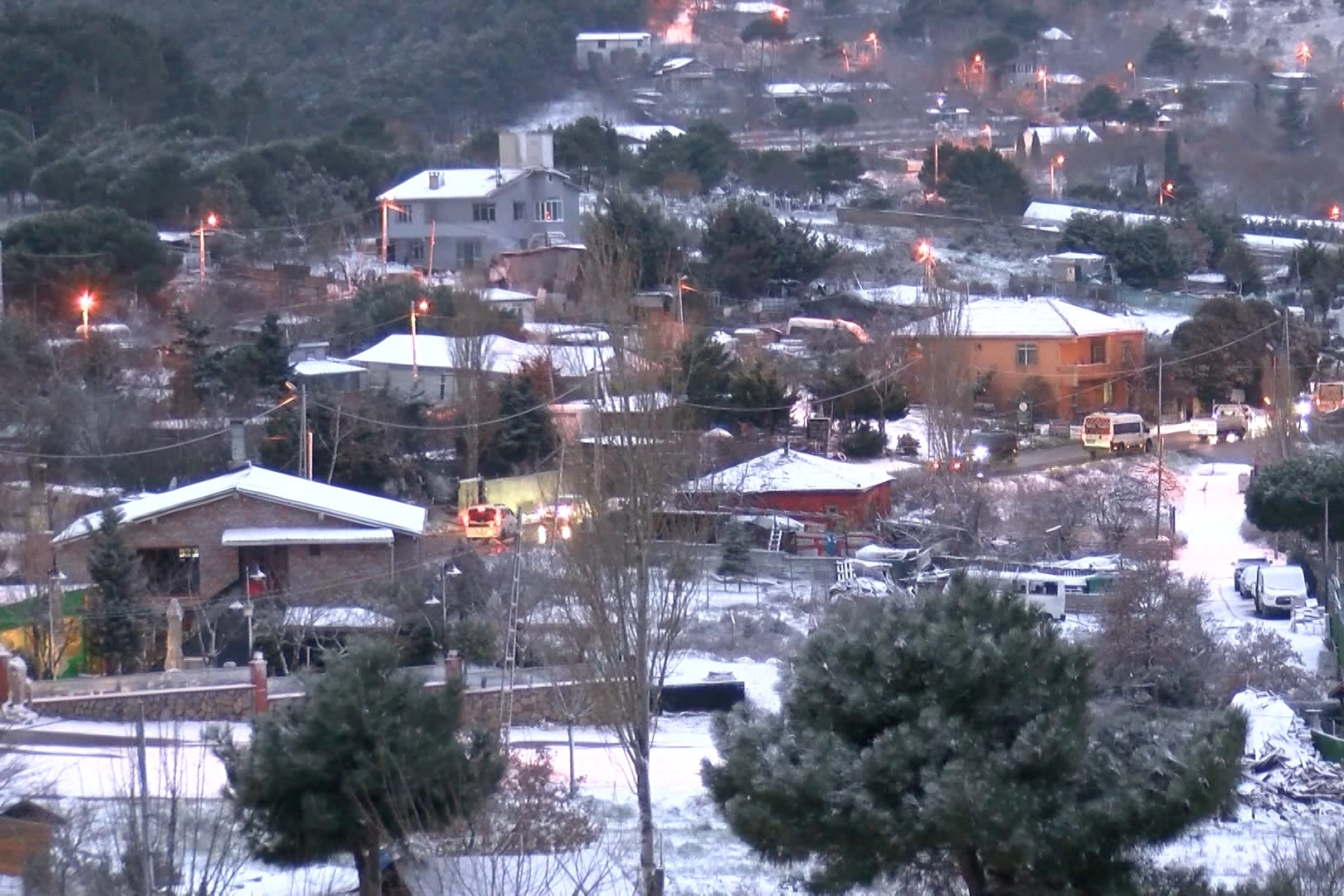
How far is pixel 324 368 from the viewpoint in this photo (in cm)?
2061

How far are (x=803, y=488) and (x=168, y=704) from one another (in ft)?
26.0

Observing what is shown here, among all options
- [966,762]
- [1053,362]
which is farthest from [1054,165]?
[966,762]

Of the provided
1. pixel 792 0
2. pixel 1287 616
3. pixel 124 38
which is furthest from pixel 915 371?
pixel 792 0

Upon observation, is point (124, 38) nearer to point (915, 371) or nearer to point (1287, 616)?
point (915, 371)

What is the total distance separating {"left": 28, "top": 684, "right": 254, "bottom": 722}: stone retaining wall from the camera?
36.0ft

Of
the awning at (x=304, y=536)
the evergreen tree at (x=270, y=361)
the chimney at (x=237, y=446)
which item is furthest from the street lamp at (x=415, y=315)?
the awning at (x=304, y=536)

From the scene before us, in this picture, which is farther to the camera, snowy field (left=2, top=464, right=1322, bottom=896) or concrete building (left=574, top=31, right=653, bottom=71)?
concrete building (left=574, top=31, right=653, bottom=71)

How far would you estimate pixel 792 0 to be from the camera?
207 ft

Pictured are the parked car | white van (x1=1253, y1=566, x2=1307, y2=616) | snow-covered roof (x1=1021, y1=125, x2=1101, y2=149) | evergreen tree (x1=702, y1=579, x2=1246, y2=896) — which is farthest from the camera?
snow-covered roof (x1=1021, y1=125, x2=1101, y2=149)

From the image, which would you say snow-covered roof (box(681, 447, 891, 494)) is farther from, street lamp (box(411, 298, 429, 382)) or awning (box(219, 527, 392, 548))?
street lamp (box(411, 298, 429, 382))

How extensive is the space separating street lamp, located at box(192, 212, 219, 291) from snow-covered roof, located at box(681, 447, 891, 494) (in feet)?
32.8

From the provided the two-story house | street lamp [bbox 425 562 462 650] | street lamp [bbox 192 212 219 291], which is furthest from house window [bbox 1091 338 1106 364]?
street lamp [bbox 425 562 462 650]

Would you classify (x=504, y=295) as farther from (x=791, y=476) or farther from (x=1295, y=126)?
(x=1295, y=126)

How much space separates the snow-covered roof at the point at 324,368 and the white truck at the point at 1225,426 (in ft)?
34.1
